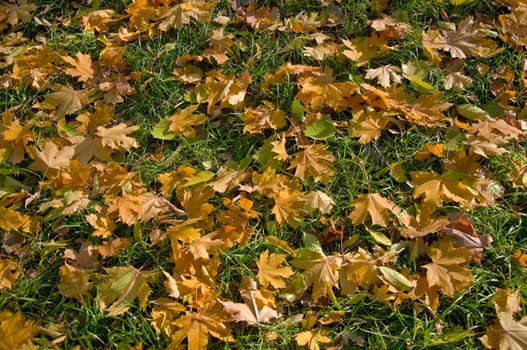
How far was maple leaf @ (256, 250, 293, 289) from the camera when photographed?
1864 mm

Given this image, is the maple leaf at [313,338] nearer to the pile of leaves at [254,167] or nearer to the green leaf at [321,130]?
the pile of leaves at [254,167]

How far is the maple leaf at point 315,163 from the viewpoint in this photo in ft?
7.01

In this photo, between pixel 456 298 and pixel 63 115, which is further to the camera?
pixel 63 115

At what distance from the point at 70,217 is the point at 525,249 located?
184cm

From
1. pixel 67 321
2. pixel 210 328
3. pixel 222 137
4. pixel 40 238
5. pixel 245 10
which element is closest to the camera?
pixel 210 328

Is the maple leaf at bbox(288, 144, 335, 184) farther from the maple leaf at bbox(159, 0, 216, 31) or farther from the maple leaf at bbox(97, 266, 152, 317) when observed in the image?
the maple leaf at bbox(159, 0, 216, 31)

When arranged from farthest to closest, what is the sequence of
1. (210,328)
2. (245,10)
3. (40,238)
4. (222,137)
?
(245,10), (222,137), (40,238), (210,328)

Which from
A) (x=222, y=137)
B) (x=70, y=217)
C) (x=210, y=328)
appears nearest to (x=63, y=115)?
(x=70, y=217)

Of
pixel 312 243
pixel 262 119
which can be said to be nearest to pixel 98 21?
pixel 262 119

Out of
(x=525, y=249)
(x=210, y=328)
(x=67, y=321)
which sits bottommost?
(x=67, y=321)

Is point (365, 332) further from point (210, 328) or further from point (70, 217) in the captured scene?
point (70, 217)

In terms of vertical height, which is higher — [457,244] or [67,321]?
[457,244]

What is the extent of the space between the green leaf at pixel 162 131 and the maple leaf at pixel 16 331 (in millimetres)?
938

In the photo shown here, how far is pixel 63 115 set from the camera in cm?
244
